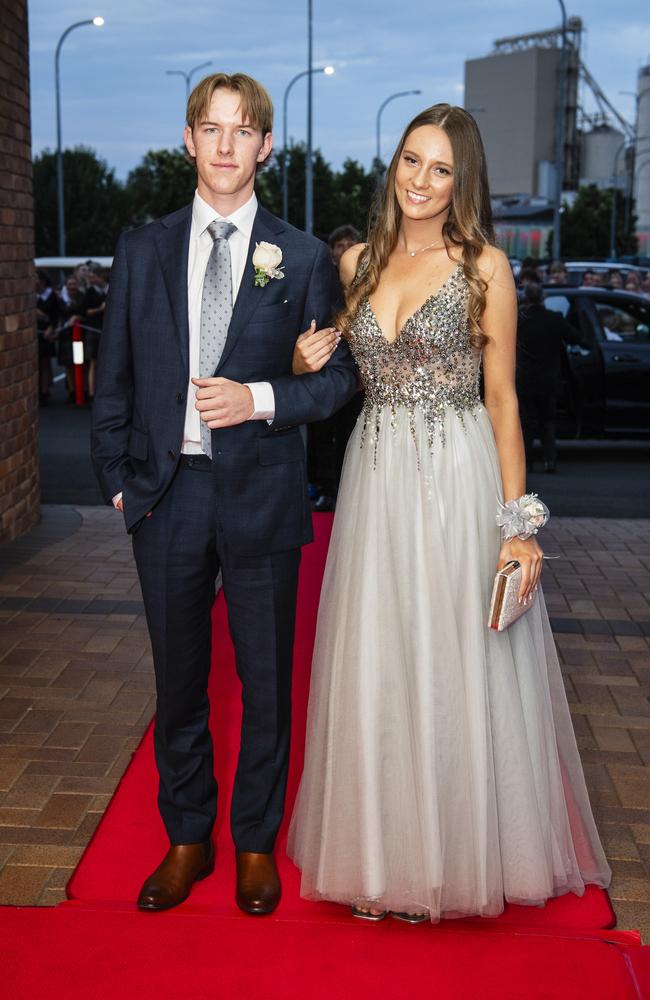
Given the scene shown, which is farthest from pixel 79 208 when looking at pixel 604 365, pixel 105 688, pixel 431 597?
pixel 431 597

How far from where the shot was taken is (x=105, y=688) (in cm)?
507

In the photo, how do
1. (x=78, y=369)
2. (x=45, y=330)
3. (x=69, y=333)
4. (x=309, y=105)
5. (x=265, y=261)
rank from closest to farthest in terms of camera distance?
(x=265, y=261)
(x=78, y=369)
(x=69, y=333)
(x=45, y=330)
(x=309, y=105)

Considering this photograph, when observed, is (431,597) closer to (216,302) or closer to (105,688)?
(216,302)

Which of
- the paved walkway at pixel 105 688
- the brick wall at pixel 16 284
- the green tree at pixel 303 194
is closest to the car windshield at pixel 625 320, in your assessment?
the paved walkway at pixel 105 688

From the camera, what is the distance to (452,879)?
306cm

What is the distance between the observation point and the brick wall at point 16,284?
24.1 feet

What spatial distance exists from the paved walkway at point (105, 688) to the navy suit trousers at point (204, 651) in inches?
21.1

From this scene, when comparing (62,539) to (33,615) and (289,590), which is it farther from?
(289,590)

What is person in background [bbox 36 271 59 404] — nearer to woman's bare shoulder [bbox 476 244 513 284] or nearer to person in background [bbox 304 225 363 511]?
person in background [bbox 304 225 363 511]

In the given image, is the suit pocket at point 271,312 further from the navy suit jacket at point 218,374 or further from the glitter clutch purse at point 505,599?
the glitter clutch purse at point 505,599

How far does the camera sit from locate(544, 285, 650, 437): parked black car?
477 inches

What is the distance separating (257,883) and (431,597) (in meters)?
0.92

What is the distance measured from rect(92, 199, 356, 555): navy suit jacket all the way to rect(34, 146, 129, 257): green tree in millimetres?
69910

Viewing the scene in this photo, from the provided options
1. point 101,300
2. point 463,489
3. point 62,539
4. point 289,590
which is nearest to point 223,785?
point 289,590
